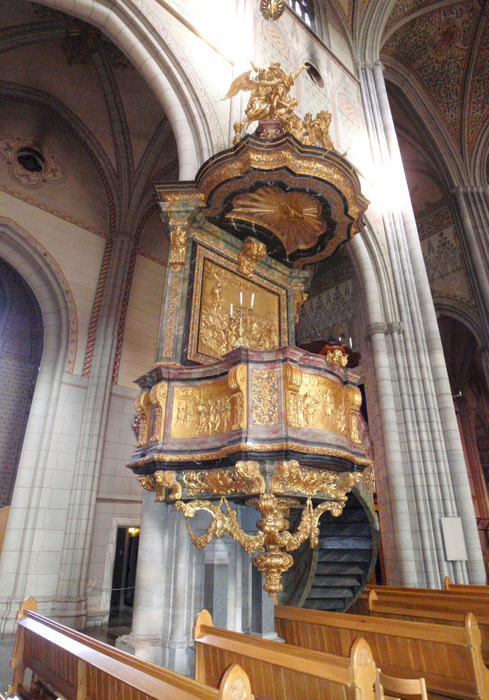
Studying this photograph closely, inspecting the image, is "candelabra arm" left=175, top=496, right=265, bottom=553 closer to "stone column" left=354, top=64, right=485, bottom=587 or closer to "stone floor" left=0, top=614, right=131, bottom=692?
"stone floor" left=0, top=614, right=131, bottom=692

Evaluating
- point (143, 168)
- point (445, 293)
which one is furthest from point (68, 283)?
point (445, 293)

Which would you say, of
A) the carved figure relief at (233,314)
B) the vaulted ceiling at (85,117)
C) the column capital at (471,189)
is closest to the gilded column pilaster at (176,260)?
the carved figure relief at (233,314)

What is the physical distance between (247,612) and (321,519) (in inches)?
55.0

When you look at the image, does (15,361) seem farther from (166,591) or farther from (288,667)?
(288,667)

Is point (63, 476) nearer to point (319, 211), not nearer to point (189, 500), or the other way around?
point (189, 500)

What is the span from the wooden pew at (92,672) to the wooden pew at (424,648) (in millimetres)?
1623

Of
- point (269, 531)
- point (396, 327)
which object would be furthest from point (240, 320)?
point (396, 327)

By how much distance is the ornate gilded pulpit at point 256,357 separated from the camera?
3.67m

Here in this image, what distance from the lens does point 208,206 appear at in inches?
207

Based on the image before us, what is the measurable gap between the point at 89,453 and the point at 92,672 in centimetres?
654

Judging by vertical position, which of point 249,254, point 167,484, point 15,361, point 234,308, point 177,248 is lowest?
point 167,484

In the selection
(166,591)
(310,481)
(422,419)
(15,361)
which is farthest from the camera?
(15,361)

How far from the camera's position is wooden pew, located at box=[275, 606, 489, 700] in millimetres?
2688

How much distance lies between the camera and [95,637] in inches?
250
